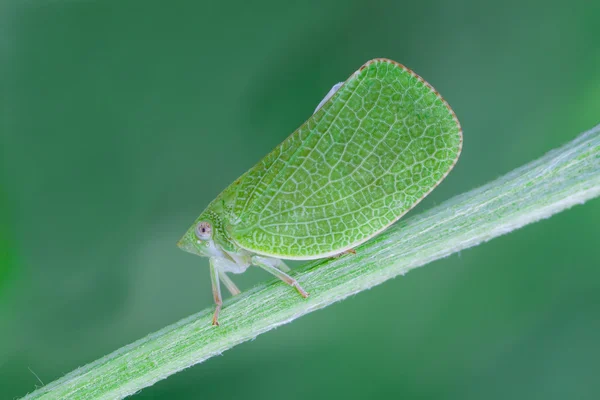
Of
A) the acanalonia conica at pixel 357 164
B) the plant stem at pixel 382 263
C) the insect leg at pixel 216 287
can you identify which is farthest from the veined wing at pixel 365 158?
the insect leg at pixel 216 287

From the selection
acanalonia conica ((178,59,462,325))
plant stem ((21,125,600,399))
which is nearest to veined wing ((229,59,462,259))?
acanalonia conica ((178,59,462,325))

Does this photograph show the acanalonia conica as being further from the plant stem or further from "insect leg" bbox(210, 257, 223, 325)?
the plant stem

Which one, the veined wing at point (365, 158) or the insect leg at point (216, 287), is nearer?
the insect leg at point (216, 287)

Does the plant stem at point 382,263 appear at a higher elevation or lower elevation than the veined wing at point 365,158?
lower

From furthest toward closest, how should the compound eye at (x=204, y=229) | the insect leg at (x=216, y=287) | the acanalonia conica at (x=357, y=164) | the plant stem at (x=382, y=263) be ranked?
the compound eye at (x=204, y=229)
the acanalonia conica at (x=357, y=164)
the insect leg at (x=216, y=287)
the plant stem at (x=382, y=263)

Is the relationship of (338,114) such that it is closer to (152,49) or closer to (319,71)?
(319,71)

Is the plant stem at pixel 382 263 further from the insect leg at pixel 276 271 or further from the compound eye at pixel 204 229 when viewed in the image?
the compound eye at pixel 204 229

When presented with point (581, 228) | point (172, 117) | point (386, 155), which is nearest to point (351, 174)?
point (386, 155)
